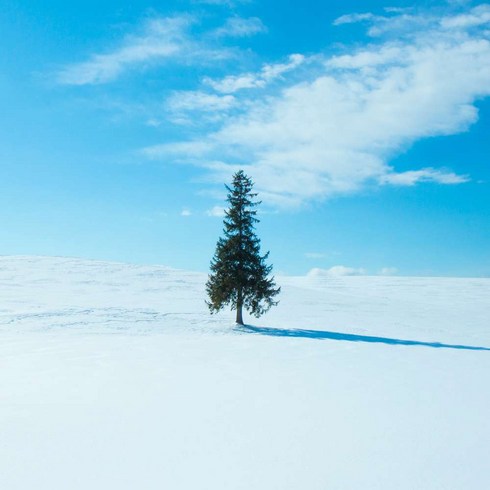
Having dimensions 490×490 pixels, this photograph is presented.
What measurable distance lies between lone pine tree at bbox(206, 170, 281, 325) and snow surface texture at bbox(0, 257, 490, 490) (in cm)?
218

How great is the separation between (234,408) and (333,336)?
710 inches

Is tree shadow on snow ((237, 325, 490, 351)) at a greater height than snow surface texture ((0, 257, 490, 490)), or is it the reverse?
tree shadow on snow ((237, 325, 490, 351))

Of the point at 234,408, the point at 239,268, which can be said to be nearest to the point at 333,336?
the point at 239,268

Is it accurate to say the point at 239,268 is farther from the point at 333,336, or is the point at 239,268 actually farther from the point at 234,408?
the point at 234,408

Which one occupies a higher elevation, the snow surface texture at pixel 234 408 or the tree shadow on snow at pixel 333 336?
the tree shadow on snow at pixel 333 336

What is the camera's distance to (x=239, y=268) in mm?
30047

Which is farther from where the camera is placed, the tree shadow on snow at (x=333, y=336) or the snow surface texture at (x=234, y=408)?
the tree shadow on snow at (x=333, y=336)

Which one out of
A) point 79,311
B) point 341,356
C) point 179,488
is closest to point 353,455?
point 179,488

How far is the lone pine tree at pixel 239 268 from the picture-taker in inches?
1166

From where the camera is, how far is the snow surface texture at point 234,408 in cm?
628

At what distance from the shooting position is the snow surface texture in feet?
20.6

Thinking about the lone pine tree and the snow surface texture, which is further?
the lone pine tree

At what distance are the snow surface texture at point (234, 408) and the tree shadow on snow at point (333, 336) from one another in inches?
5.3

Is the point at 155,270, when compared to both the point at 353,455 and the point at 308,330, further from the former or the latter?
the point at 353,455
